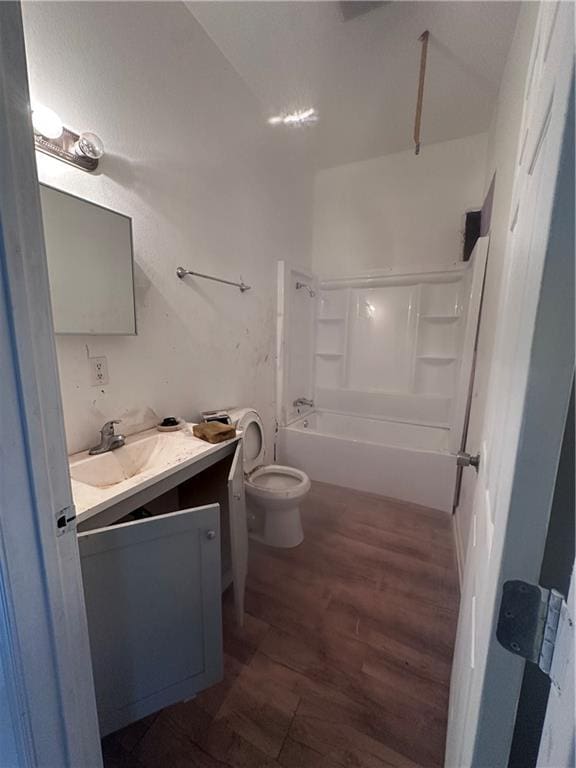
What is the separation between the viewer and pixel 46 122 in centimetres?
109

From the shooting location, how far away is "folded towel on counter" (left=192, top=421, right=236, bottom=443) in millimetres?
1457

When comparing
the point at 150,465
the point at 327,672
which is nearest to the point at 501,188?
the point at 150,465

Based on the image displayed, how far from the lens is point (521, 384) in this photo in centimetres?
36

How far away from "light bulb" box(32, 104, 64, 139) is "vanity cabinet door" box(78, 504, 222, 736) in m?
1.36

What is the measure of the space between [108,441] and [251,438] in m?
0.89

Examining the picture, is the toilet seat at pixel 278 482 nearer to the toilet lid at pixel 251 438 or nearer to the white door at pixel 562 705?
the toilet lid at pixel 251 438

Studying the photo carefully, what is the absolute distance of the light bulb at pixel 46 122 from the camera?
1.06m

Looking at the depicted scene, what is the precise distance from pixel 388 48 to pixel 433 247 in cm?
147

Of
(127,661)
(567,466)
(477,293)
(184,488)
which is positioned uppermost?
(477,293)

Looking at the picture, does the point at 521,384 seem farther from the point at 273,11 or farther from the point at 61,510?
the point at 273,11

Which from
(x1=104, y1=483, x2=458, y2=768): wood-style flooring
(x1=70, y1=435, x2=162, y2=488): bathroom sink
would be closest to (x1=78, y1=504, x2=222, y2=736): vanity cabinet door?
(x1=104, y1=483, x2=458, y2=768): wood-style flooring

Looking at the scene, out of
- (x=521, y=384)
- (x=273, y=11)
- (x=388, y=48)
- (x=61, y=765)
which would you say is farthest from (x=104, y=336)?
(x=388, y=48)

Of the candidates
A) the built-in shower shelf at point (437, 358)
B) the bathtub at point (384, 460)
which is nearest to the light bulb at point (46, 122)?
the bathtub at point (384, 460)

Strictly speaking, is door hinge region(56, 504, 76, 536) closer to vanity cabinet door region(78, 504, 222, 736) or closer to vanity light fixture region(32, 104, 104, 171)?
vanity cabinet door region(78, 504, 222, 736)
